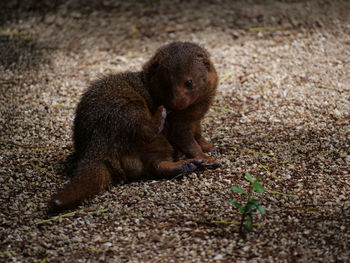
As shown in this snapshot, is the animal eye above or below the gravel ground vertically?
above

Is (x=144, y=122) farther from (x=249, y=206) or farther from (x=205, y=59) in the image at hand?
(x=249, y=206)

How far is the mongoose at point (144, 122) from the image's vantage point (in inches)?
131

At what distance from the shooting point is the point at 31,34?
6312 millimetres

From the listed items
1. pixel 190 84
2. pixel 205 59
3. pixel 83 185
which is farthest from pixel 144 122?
pixel 205 59

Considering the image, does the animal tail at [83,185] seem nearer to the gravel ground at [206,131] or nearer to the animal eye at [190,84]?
the gravel ground at [206,131]

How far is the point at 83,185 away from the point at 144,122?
71 cm

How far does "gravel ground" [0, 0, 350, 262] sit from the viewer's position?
273 cm

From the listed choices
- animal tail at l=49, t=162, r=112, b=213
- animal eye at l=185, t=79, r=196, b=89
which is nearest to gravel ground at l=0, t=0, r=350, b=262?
animal tail at l=49, t=162, r=112, b=213

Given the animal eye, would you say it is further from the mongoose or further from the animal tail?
the animal tail

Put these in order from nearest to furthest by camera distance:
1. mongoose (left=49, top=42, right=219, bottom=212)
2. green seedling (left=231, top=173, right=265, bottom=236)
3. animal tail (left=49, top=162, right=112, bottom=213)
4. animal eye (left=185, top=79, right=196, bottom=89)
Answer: green seedling (left=231, top=173, right=265, bottom=236), animal tail (left=49, top=162, right=112, bottom=213), mongoose (left=49, top=42, right=219, bottom=212), animal eye (left=185, top=79, right=196, bottom=89)

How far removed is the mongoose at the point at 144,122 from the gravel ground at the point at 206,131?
0.14 metres

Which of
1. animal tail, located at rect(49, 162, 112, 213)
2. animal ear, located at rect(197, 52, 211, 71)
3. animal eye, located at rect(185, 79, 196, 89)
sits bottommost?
animal tail, located at rect(49, 162, 112, 213)

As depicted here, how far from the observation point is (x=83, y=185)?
317 cm

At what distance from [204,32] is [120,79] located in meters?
3.03
